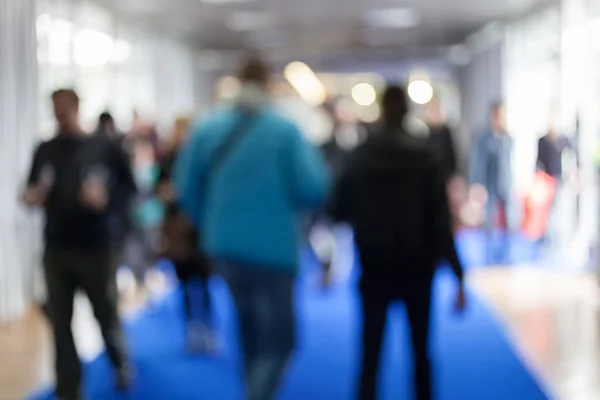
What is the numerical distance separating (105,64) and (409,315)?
9.53 meters

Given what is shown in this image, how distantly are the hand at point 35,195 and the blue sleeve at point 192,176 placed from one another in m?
0.79

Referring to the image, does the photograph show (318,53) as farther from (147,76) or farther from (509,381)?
(509,381)

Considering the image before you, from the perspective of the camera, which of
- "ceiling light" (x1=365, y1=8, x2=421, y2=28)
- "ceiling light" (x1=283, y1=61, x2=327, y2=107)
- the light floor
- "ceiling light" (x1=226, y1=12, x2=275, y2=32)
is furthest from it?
"ceiling light" (x1=283, y1=61, x2=327, y2=107)

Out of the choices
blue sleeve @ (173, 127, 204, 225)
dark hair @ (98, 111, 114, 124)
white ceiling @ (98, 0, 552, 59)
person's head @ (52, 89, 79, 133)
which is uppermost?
white ceiling @ (98, 0, 552, 59)

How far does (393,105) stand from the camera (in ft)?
12.4

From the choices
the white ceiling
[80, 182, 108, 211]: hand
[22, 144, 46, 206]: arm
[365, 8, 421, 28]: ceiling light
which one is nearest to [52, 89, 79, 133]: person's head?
[22, 144, 46, 206]: arm

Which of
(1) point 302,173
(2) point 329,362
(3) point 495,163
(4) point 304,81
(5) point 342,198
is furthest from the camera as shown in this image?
(4) point 304,81

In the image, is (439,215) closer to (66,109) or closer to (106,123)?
(66,109)

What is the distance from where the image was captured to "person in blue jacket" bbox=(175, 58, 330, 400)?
358cm

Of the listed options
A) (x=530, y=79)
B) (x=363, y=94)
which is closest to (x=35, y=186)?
(x=530, y=79)

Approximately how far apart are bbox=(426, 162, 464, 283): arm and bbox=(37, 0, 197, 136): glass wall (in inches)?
241

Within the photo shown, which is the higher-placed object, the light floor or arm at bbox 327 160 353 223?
arm at bbox 327 160 353 223

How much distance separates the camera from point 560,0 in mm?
12383

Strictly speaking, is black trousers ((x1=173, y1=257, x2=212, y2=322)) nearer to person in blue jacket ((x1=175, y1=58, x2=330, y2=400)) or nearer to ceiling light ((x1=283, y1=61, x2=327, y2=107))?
person in blue jacket ((x1=175, y1=58, x2=330, y2=400))
